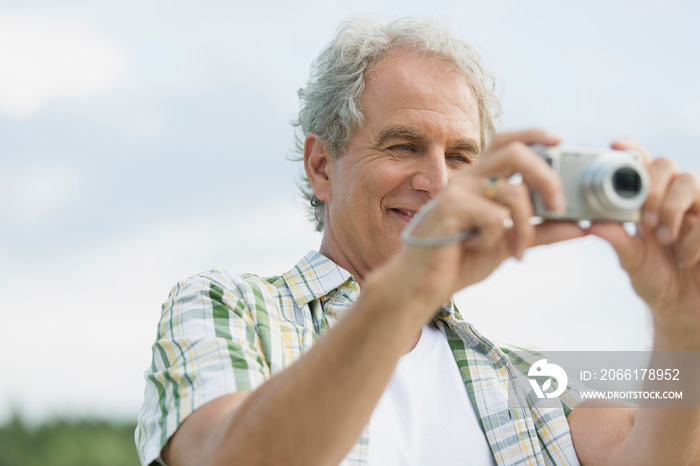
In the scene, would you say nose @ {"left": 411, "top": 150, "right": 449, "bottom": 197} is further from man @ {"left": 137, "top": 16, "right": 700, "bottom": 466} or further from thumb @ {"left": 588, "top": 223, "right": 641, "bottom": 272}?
thumb @ {"left": 588, "top": 223, "right": 641, "bottom": 272}

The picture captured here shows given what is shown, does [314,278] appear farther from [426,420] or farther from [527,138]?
[527,138]

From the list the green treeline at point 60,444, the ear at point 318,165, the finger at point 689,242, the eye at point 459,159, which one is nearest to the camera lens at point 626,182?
the finger at point 689,242

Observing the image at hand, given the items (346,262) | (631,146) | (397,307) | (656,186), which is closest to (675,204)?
(656,186)

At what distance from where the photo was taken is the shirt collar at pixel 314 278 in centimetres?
247

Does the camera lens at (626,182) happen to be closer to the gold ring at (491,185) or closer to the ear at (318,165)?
the gold ring at (491,185)

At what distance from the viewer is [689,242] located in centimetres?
170

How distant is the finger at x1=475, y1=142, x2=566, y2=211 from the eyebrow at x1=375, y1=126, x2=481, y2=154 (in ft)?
3.96

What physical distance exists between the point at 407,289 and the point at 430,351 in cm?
119

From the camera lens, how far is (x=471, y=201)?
1415 millimetres

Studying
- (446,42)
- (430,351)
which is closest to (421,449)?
(430,351)

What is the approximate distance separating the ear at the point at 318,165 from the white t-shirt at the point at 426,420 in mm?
740

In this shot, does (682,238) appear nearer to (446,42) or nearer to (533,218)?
(533,218)

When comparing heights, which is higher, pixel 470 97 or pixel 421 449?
pixel 470 97

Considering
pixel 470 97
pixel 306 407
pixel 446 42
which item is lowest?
pixel 306 407
